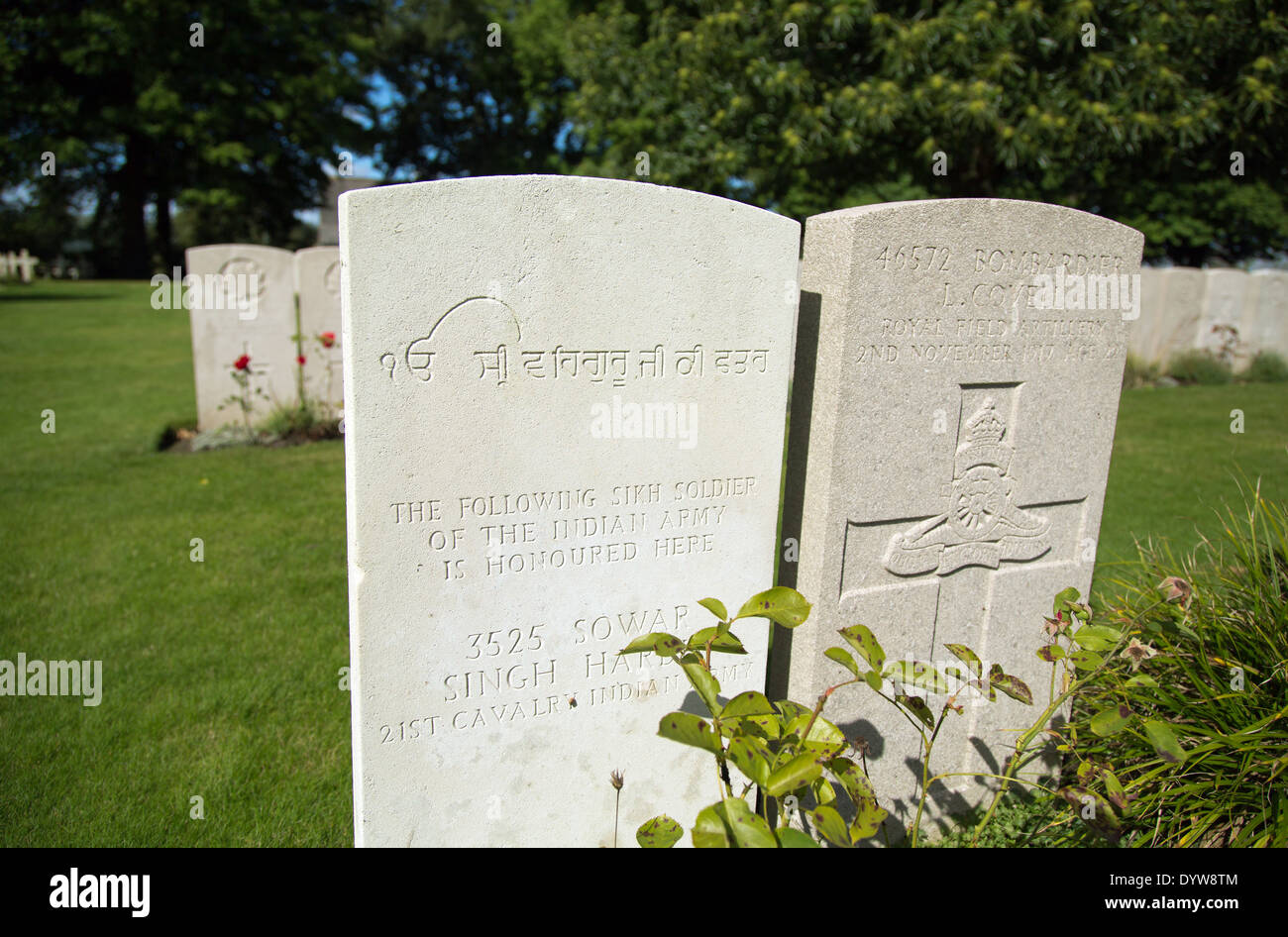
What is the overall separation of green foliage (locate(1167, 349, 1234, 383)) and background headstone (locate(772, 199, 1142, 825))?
11.2 metres

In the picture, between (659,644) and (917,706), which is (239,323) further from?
(917,706)

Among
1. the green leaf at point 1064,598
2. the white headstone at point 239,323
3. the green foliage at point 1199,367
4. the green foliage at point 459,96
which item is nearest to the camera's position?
the green leaf at point 1064,598

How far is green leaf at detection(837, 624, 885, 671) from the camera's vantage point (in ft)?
6.93

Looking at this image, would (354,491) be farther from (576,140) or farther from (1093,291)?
(576,140)

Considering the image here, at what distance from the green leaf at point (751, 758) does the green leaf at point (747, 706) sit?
6 cm

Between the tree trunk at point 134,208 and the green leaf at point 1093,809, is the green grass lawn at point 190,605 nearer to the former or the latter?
the green leaf at point 1093,809

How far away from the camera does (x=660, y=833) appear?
200cm

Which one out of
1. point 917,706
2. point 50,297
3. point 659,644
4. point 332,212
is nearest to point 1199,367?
point 917,706

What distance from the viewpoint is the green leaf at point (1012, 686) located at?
2.29 meters

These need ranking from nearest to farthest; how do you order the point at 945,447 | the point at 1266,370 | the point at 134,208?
the point at 945,447 → the point at 1266,370 → the point at 134,208

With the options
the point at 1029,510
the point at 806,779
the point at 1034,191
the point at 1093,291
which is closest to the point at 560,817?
the point at 806,779

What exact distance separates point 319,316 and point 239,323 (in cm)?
74

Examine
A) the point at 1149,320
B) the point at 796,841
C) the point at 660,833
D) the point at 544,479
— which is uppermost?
the point at 1149,320

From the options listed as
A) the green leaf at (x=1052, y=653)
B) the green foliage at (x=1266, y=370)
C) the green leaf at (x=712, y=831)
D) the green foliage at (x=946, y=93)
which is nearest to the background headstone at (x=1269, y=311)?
the green foliage at (x=1266, y=370)
